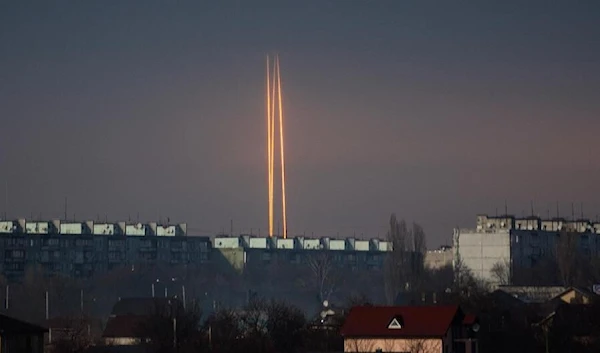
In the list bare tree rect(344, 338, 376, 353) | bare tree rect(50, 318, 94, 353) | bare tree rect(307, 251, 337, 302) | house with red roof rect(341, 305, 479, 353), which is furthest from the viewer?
bare tree rect(307, 251, 337, 302)

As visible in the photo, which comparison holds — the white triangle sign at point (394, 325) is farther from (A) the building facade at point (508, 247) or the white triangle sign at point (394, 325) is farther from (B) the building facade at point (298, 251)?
(B) the building facade at point (298, 251)

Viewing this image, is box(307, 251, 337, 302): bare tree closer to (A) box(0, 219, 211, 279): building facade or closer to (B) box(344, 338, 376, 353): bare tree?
(A) box(0, 219, 211, 279): building facade

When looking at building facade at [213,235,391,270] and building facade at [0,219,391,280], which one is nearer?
building facade at [0,219,391,280]

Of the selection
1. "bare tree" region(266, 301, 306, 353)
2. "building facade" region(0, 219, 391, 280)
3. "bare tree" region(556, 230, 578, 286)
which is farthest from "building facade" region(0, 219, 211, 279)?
"bare tree" region(266, 301, 306, 353)

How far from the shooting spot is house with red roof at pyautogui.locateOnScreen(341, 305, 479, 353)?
44438mm

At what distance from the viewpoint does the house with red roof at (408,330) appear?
44.4m

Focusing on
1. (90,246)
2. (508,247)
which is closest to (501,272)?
(508,247)

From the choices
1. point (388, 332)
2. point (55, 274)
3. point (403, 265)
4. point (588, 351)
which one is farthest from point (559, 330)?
point (55, 274)

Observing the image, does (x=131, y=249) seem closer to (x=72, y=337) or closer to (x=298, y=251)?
(x=298, y=251)

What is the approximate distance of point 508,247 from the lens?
103062 mm

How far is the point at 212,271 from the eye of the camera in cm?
12812

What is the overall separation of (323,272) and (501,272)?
35.5 metres

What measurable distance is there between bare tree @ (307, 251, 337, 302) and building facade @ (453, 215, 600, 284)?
1538cm

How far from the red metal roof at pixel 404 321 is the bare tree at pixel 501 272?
49566 millimetres
